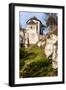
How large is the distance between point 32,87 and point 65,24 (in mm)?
390

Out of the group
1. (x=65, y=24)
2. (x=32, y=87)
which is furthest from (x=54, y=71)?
(x=65, y=24)

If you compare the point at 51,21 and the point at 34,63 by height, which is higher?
the point at 51,21

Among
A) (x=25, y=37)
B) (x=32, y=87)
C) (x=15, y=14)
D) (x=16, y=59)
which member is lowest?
(x=32, y=87)

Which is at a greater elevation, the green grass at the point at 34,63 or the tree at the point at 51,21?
the tree at the point at 51,21

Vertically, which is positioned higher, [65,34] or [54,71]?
[65,34]

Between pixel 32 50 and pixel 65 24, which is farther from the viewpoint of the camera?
pixel 65 24

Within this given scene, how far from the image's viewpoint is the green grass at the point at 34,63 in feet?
4.95

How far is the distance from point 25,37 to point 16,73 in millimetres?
183

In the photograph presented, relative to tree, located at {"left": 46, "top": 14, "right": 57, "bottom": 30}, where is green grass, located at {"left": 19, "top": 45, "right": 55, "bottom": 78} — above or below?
below

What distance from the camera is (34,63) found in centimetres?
153

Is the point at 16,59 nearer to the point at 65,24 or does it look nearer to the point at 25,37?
the point at 25,37

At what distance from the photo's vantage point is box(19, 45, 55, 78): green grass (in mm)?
1509

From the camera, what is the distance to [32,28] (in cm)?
153

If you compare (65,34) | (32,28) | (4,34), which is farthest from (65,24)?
(4,34)
